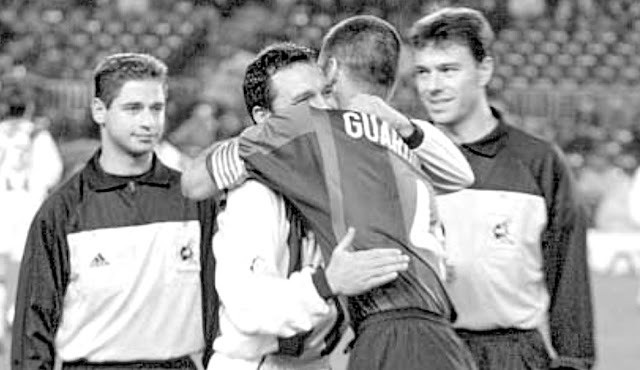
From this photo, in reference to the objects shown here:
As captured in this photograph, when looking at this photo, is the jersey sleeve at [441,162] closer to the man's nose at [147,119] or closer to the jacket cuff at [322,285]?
the jacket cuff at [322,285]

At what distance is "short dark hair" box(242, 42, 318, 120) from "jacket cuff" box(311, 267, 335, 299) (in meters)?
0.55

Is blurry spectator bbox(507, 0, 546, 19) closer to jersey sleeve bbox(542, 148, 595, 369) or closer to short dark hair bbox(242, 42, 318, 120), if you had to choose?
jersey sleeve bbox(542, 148, 595, 369)

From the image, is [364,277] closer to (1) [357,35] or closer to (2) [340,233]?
(2) [340,233]

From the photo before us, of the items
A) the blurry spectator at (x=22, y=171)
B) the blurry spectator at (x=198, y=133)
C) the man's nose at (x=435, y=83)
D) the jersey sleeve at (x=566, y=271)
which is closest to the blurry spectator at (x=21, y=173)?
the blurry spectator at (x=22, y=171)

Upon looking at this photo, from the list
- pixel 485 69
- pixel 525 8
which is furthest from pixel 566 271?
pixel 525 8

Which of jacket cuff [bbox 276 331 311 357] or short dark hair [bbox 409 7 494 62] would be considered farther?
short dark hair [bbox 409 7 494 62]

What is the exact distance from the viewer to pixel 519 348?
18.5 feet

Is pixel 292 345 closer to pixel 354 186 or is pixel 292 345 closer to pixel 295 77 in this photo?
pixel 354 186

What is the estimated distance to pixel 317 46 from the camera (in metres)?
18.7

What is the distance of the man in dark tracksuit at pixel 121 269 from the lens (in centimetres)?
555

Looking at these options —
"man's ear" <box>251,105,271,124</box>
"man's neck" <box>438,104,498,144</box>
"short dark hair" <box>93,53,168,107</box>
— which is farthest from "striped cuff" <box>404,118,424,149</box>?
"short dark hair" <box>93,53,168,107</box>

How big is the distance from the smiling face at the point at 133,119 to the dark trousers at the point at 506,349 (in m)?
1.22

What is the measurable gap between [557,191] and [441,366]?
134cm

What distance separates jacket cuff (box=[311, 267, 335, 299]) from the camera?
4.42 meters
